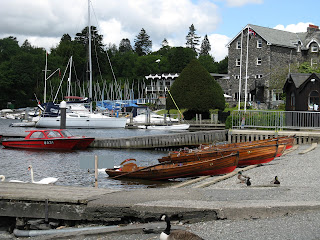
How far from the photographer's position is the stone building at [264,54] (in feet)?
273

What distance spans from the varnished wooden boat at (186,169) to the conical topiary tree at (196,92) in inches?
1967

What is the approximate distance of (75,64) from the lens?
136875 millimetres

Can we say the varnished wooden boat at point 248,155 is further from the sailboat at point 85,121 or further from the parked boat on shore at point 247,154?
the sailboat at point 85,121

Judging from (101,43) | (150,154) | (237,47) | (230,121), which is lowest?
(150,154)

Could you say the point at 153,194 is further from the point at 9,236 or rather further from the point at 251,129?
the point at 251,129

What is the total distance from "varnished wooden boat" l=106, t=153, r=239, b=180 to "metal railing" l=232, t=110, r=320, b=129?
13.7 metres

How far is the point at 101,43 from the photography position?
146 m

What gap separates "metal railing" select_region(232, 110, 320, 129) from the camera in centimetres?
3338

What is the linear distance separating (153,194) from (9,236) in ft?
11.6

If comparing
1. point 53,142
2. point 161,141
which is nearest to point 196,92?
point 161,141

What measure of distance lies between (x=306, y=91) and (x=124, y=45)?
161057 millimetres

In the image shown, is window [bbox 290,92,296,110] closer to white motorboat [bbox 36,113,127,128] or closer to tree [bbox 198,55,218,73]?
white motorboat [bbox 36,113,127,128]

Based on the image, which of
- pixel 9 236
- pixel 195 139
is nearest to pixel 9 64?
pixel 195 139

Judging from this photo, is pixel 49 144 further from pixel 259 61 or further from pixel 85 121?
pixel 259 61
